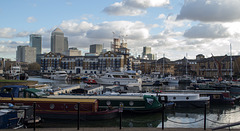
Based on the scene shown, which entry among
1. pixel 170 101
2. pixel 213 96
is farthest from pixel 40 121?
pixel 213 96

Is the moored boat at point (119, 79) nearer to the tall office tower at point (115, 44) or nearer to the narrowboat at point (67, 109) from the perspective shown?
the narrowboat at point (67, 109)

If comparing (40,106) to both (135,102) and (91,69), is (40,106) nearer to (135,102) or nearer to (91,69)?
(135,102)

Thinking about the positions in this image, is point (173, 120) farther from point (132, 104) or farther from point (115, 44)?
point (115, 44)

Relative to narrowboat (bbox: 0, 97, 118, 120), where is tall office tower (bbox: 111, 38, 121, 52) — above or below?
above

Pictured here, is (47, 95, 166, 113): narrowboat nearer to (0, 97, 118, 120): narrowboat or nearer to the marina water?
the marina water

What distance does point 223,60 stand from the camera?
11025 centimetres

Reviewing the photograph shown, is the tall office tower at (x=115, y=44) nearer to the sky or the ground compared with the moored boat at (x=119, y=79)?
nearer to the sky

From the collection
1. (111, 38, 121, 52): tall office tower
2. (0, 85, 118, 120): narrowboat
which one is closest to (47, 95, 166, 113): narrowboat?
(0, 85, 118, 120): narrowboat

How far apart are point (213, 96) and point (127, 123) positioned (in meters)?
19.1

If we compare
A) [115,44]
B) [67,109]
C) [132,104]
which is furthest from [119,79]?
[115,44]

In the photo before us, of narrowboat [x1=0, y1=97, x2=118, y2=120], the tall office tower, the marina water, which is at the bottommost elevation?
the marina water

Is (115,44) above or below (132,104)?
above

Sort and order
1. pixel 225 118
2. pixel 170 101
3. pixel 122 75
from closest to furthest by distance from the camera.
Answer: pixel 225 118
pixel 170 101
pixel 122 75

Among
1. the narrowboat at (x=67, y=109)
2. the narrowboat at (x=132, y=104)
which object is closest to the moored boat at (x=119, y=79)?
the narrowboat at (x=132, y=104)
